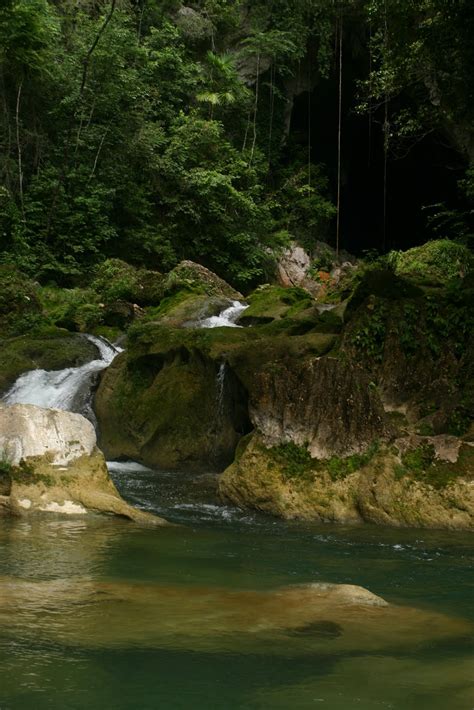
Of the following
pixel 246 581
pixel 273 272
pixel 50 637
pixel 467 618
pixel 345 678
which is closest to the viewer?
pixel 345 678

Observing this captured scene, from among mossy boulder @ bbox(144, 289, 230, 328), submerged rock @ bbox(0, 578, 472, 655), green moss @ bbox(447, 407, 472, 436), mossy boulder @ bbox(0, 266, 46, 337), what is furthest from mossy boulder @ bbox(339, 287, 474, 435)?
mossy boulder @ bbox(0, 266, 46, 337)

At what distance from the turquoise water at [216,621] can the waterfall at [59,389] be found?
250 inches

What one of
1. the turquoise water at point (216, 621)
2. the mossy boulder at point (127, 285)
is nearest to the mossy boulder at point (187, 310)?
the mossy boulder at point (127, 285)

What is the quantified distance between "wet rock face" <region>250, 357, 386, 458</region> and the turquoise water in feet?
3.85

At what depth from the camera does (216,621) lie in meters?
4.92

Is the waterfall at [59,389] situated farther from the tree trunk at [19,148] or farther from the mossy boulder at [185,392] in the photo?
the tree trunk at [19,148]

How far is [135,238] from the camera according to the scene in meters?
25.9

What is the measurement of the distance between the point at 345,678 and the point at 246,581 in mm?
2212

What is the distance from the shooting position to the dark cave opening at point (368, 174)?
31.2 metres

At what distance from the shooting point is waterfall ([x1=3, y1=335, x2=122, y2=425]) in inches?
565

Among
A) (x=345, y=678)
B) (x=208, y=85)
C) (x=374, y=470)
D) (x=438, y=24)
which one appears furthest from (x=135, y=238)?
(x=345, y=678)

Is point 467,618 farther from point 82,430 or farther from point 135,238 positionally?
point 135,238

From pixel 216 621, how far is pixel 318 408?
4.60 meters

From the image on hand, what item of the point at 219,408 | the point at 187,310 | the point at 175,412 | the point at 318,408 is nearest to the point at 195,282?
the point at 187,310
